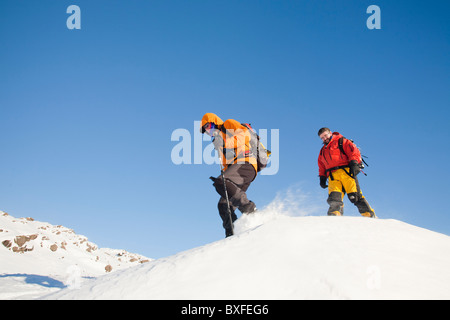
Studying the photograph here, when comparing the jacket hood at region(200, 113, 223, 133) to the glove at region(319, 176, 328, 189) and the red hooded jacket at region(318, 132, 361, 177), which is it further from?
the glove at region(319, 176, 328, 189)

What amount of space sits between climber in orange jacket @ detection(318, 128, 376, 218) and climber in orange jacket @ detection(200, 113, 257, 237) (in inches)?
66.6

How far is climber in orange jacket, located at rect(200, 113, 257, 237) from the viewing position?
4473 millimetres

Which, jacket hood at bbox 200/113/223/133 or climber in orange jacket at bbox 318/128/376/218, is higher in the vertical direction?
jacket hood at bbox 200/113/223/133

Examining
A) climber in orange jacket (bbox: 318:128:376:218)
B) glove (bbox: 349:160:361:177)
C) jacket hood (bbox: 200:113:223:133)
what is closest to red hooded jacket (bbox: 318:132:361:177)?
climber in orange jacket (bbox: 318:128:376:218)

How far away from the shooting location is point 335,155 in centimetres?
538

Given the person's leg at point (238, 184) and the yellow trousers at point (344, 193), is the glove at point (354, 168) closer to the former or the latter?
the yellow trousers at point (344, 193)

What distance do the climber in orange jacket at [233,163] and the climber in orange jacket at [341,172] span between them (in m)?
1.69

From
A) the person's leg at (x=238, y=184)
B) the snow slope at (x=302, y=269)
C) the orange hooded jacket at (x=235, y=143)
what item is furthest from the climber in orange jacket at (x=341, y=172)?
the snow slope at (x=302, y=269)

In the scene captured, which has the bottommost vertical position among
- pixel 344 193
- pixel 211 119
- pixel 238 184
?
pixel 344 193

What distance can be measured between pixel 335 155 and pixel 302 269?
3.91 meters

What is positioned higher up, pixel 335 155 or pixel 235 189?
pixel 335 155

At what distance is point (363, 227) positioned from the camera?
2.78m

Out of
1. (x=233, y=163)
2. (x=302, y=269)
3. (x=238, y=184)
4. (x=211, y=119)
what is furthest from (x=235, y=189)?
(x=302, y=269)

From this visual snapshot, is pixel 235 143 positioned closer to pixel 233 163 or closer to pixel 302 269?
pixel 233 163
